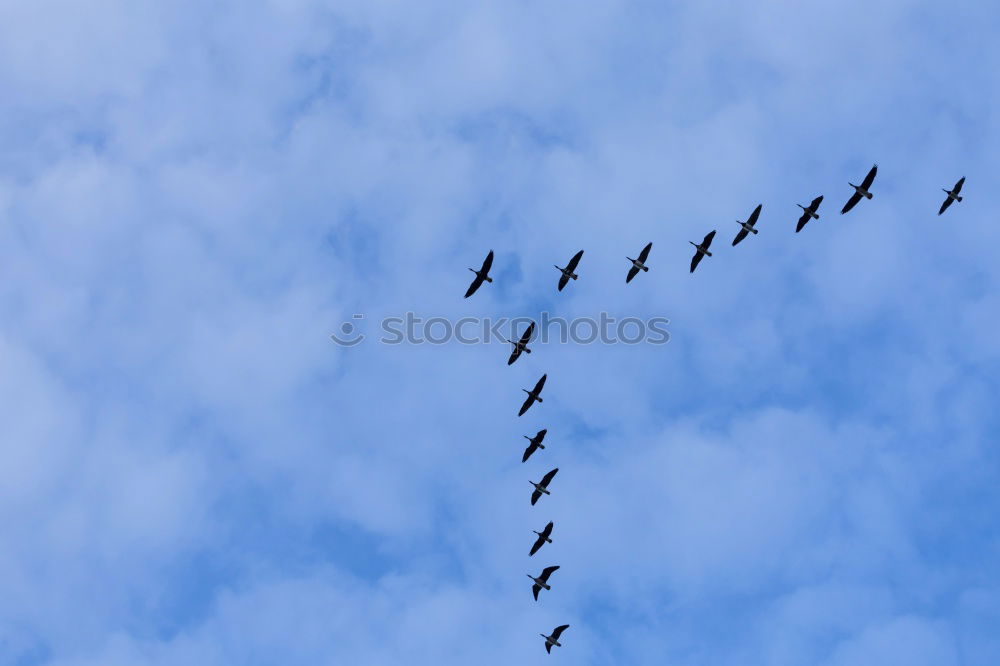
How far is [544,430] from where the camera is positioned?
134375 mm

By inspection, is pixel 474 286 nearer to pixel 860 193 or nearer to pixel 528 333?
pixel 528 333

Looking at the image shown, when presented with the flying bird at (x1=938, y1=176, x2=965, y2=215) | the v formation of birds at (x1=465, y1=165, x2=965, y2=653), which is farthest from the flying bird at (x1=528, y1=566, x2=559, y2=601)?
the flying bird at (x1=938, y1=176, x2=965, y2=215)

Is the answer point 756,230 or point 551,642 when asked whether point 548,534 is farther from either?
point 756,230

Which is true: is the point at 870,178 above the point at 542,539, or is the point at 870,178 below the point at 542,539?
above

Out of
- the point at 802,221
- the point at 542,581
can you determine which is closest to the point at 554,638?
the point at 542,581

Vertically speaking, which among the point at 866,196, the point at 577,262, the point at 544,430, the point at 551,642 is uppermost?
the point at 866,196

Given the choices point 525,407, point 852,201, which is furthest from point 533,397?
point 852,201

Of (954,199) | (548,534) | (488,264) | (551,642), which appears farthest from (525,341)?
(954,199)

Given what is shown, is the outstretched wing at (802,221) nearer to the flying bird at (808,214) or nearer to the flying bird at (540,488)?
the flying bird at (808,214)

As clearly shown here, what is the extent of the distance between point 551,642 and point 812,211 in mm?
50509

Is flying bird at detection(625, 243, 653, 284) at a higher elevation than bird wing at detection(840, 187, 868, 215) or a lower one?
lower

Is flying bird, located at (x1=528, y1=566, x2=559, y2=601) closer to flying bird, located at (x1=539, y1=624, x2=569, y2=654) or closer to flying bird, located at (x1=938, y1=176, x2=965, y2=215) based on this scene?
flying bird, located at (x1=539, y1=624, x2=569, y2=654)

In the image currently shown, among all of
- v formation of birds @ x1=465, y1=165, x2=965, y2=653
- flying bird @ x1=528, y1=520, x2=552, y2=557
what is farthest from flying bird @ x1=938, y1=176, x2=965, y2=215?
flying bird @ x1=528, y1=520, x2=552, y2=557

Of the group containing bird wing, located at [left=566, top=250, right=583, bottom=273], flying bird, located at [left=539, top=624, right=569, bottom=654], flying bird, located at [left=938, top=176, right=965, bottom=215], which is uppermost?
flying bird, located at [left=938, top=176, right=965, bottom=215]
